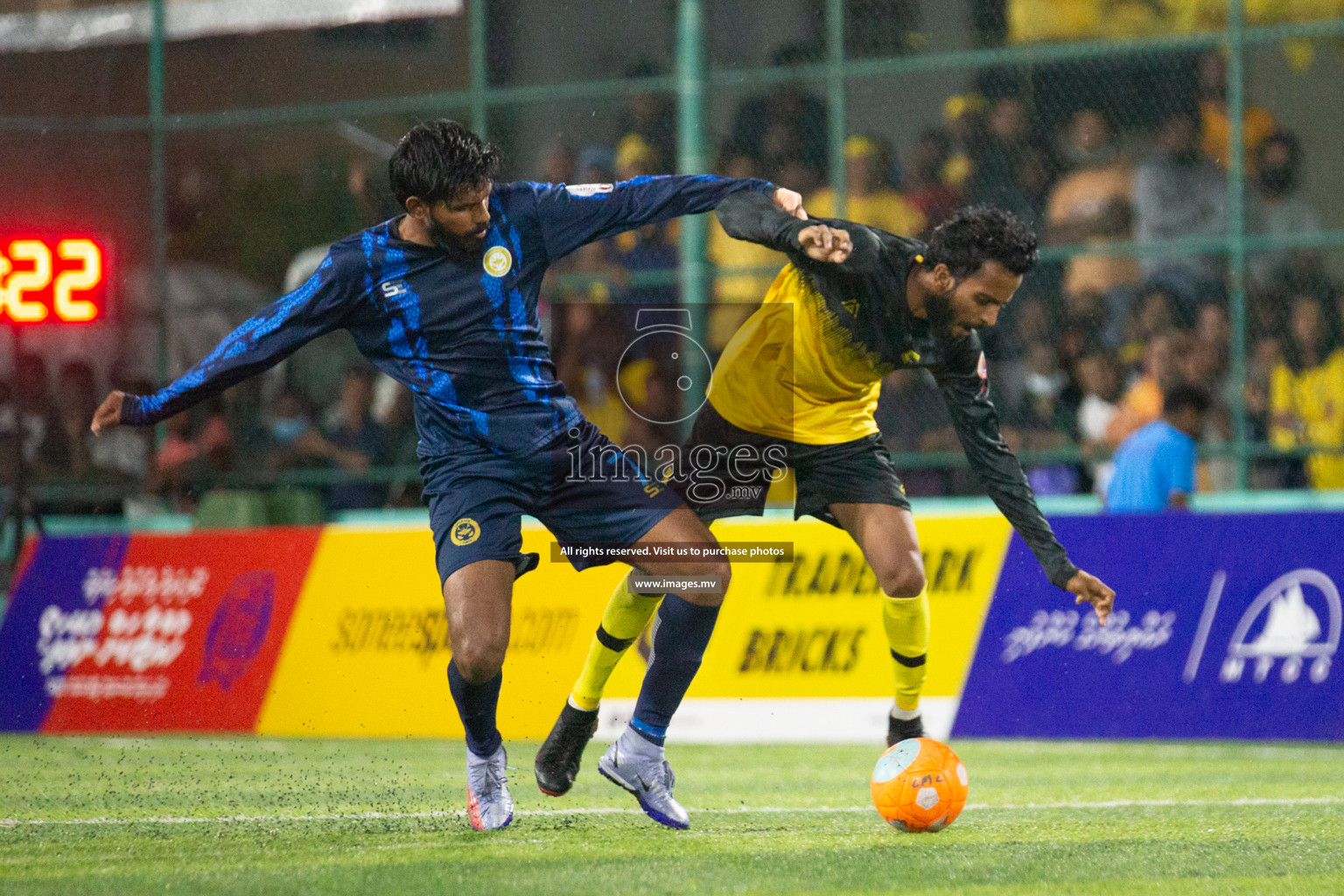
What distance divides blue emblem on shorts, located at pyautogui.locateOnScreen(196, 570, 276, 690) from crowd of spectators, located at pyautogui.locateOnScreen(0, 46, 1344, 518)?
1.84 metres

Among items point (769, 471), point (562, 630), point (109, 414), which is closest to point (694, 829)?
point (769, 471)

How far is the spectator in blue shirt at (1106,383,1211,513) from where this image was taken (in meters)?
9.26

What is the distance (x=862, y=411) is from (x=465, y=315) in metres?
1.62

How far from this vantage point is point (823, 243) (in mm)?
5016

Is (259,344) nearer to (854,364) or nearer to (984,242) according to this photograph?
(854,364)

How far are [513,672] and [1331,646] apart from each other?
417cm

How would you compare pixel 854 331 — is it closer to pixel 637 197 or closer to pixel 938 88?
pixel 637 197

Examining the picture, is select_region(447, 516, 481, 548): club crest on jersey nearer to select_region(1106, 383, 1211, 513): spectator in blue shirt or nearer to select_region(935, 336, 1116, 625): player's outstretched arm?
select_region(935, 336, 1116, 625): player's outstretched arm

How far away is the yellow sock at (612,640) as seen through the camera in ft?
19.6

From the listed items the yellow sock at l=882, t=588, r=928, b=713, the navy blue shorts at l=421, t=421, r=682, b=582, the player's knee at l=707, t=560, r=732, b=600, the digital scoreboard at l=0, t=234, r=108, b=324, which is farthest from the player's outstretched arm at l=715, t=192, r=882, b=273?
the digital scoreboard at l=0, t=234, r=108, b=324

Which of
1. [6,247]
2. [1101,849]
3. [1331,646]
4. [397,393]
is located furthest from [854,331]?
[6,247]

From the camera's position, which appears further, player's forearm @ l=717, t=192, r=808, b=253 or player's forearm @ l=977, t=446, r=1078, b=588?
player's forearm @ l=977, t=446, r=1078, b=588

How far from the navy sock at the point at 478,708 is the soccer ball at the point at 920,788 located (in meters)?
1.25

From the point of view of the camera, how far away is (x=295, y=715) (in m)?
9.55
